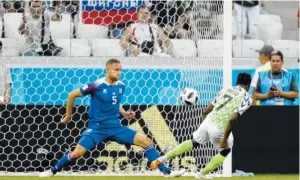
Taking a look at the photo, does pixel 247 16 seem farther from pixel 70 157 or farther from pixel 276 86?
pixel 70 157

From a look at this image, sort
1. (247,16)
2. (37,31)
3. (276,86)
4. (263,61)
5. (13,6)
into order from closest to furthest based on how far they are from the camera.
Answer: (276,86)
(37,31)
(263,61)
(13,6)
(247,16)

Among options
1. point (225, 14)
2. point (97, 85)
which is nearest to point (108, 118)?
point (97, 85)

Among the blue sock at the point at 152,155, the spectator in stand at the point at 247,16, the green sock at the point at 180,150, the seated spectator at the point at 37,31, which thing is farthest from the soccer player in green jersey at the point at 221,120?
the spectator in stand at the point at 247,16

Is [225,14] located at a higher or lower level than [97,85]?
higher

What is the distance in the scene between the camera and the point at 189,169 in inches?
475

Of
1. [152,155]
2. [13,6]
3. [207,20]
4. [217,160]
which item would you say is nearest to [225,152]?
[217,160]

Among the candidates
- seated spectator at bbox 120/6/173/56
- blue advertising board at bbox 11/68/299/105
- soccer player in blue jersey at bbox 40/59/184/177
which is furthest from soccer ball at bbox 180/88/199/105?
seated spectator at bbox 120/6/173/56

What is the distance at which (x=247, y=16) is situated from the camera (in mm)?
14812

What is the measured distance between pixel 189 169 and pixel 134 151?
722 millimetres

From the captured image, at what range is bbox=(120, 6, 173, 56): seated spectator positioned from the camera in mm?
12984

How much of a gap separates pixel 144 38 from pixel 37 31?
1.42 m

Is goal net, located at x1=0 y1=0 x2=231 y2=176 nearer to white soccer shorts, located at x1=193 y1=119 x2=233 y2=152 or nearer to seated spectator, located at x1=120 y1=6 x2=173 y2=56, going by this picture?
seated spectator, located at x1=120 y1=6 x2=173 y2=56

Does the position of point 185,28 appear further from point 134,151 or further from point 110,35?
point 134,151

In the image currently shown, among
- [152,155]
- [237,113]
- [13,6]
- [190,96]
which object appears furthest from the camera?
[13,6]
